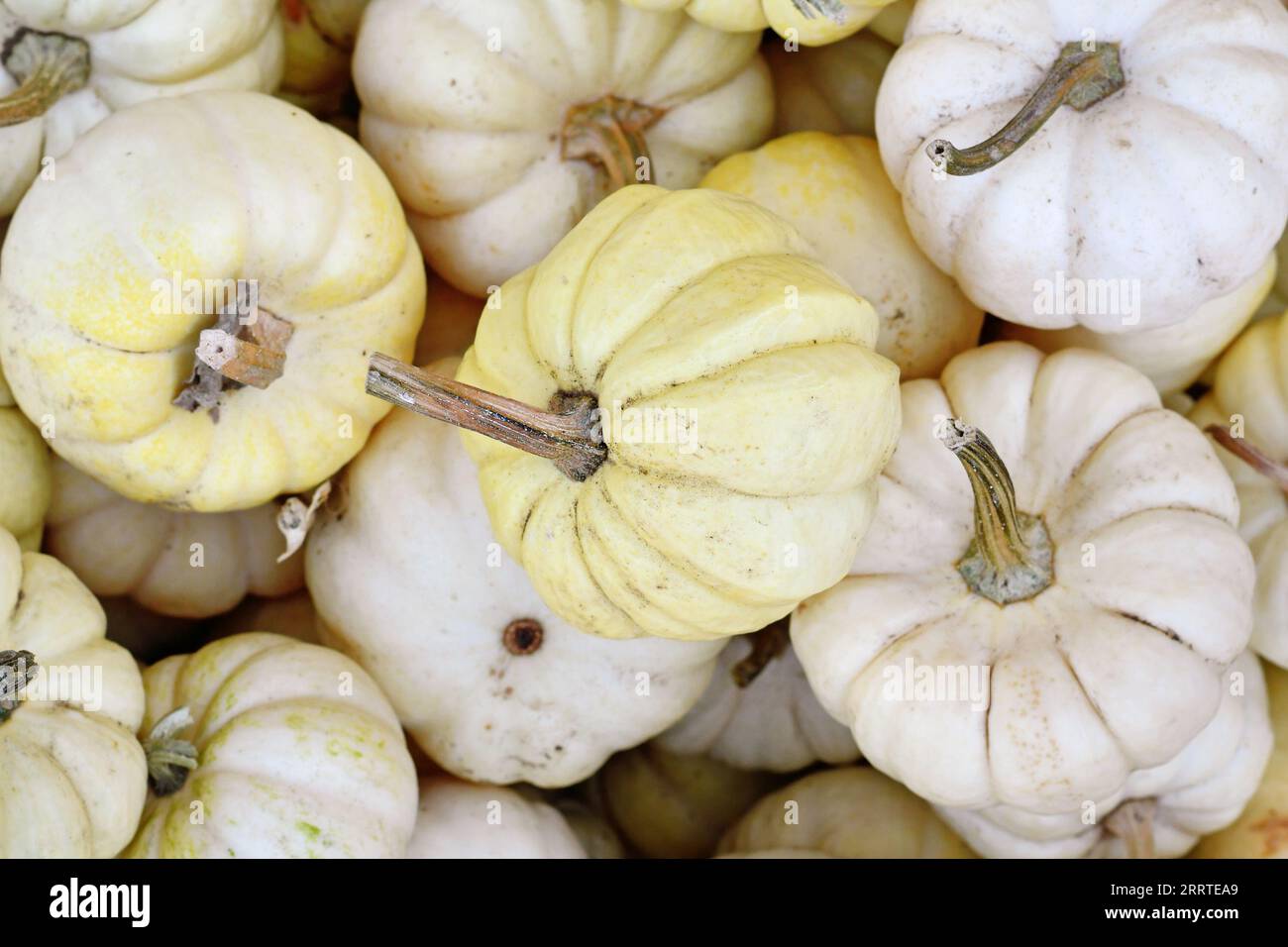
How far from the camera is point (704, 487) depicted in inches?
60.7

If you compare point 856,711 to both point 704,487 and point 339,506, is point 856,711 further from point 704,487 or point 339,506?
point 339,506

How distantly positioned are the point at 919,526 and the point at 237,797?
1024 millimetres

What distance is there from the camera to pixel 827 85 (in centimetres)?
242

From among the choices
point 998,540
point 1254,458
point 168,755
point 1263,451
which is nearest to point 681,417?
point 998,540

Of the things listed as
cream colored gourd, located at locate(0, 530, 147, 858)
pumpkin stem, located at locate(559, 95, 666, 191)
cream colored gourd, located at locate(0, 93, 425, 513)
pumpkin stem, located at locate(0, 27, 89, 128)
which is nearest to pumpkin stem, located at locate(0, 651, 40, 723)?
cream colored gourd, located at locate(0, 530, 147, 858)

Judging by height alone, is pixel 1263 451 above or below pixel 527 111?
below

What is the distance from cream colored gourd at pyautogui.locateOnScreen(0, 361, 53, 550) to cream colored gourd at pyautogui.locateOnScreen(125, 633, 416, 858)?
1.00ft

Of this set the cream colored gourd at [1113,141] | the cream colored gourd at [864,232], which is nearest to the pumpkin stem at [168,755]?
the cream colored gourd at [864,232]

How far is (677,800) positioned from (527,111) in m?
1.36

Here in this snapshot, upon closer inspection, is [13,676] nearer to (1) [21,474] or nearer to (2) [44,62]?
(1) [21,474]

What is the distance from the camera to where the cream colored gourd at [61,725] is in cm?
153

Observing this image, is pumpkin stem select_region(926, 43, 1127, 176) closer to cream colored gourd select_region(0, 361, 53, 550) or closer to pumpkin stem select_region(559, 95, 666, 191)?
pumpkin stem select_region(559, 95, 666, 191)

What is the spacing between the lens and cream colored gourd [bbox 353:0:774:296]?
198cm

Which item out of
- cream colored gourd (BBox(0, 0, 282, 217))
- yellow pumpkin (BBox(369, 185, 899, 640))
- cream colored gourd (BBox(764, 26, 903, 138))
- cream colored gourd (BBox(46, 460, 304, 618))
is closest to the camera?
yellow pumpkin (BBox(369, 185, 899, 640))
